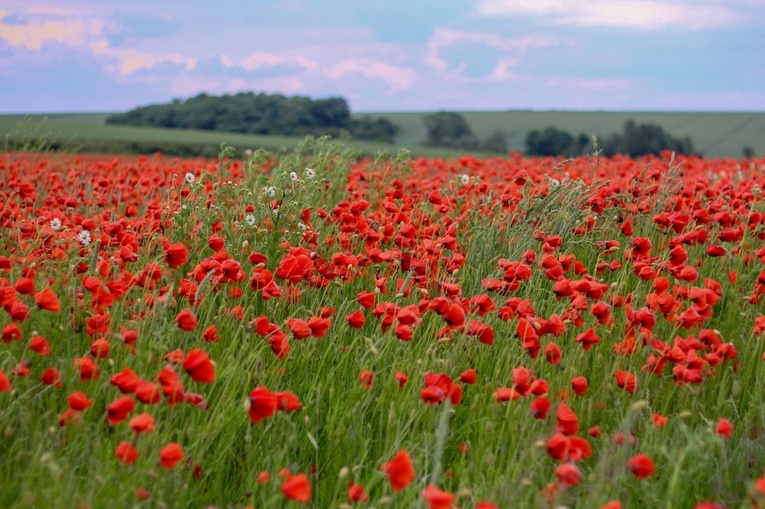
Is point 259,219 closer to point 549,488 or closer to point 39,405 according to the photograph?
point 39,405

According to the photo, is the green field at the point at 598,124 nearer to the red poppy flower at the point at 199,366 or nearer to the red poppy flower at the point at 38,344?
the red poppy flower at the point at 38,344

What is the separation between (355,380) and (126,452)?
100 centimetres

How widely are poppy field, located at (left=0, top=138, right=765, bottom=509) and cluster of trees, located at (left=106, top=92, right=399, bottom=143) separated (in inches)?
1367

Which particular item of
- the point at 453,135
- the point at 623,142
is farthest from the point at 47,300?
the point at 453,135

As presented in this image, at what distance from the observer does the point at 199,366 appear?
224 centimetres

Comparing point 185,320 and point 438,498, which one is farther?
point 185,320

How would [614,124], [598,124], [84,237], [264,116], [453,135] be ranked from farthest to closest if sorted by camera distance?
[598,124], [614,124], [453,135], [264,116], [84,237]

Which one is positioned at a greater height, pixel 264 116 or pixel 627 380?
pixel 264 116

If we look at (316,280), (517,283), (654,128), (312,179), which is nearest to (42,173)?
(312,179)

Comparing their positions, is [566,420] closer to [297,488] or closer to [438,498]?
[438,498]

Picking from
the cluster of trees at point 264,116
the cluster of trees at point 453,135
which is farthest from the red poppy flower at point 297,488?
the cluster of trees at point 453,135

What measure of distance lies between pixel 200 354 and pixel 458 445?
1.08 metres

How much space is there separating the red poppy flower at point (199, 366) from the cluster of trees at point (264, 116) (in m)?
36.3

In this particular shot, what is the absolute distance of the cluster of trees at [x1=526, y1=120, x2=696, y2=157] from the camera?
111 ft
